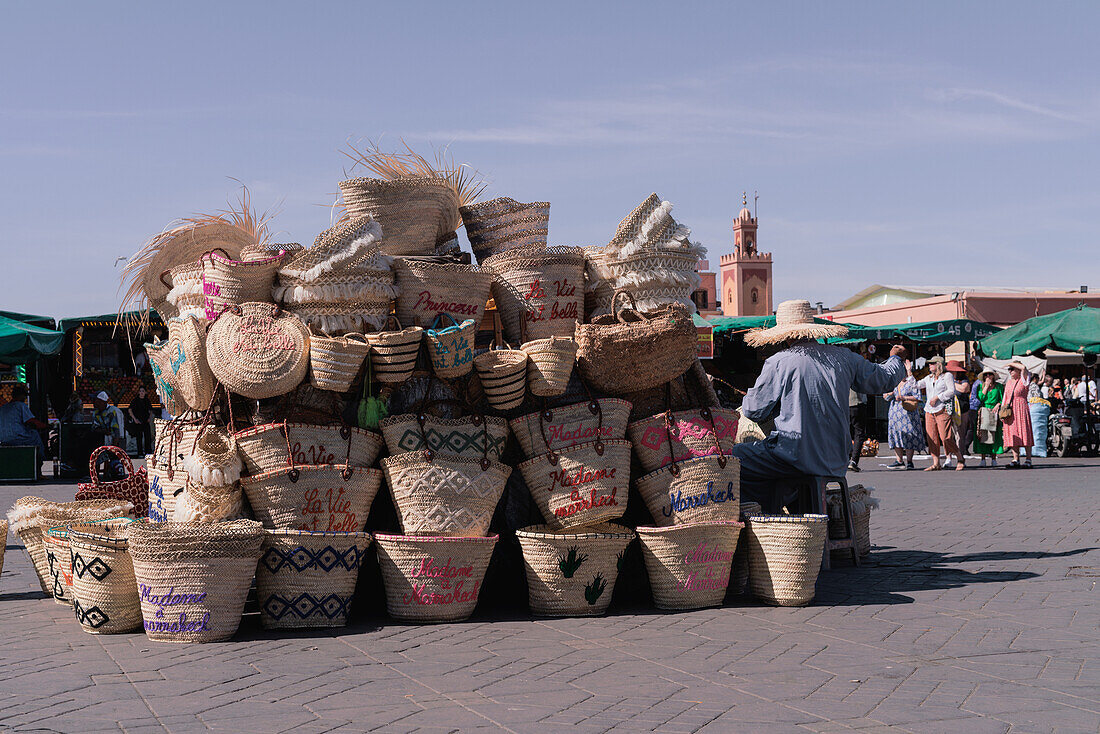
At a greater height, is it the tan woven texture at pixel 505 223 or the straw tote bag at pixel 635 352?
the tan woven texture at pixel 505 223

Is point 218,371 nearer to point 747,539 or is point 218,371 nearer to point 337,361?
point 337,361

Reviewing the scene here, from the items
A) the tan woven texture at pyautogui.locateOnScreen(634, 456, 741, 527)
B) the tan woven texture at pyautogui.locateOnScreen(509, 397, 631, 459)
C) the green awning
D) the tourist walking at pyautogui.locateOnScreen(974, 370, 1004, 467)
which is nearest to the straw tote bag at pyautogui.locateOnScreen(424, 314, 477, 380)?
the tan woven texture at pyautogui.locateOnScreen(509, 397, 631, 459)

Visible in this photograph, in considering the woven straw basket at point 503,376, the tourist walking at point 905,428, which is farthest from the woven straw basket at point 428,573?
the tourist walking at point 905,428

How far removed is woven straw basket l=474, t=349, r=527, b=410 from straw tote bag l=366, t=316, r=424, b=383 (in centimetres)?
37

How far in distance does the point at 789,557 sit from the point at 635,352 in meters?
1.39

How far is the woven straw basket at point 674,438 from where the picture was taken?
605cm

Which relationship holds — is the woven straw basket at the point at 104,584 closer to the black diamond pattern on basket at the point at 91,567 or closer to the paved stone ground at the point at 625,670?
the black diamond pattern on basket at the point at 91,567

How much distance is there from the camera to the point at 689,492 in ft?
19.5

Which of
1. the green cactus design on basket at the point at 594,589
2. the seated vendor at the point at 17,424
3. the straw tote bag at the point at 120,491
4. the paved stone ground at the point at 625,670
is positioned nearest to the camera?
the paved stone ground at the point at 625,670

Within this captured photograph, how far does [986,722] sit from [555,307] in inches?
133

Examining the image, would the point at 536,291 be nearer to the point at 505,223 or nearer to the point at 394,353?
the point at 505,223

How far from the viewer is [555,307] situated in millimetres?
6336

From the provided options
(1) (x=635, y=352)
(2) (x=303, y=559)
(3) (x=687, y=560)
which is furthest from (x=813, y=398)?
(2) (x=303, y=559)

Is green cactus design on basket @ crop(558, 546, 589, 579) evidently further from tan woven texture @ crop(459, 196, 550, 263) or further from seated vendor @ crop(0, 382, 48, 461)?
seated vendor @ crop(0, 382, 48, 461)
